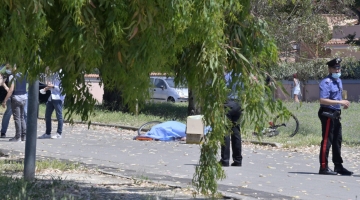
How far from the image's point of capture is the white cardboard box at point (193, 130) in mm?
15547

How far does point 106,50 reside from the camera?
5469 mm

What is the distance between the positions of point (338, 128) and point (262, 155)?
3.25 metres

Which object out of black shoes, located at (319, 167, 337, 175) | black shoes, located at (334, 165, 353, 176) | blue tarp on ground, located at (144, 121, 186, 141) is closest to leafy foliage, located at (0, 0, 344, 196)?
black shoes, located at (319, 167, 337, 175)

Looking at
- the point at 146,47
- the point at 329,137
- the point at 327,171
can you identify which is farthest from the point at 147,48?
the point at 327,171

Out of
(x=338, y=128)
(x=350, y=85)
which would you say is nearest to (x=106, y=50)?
(x=338, y=128)

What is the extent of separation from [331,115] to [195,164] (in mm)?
2639

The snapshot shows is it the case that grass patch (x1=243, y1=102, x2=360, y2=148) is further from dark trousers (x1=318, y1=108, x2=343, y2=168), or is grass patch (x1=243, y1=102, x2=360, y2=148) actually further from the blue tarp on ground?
the blue tarp on ground

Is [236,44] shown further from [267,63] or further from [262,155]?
[262,155]

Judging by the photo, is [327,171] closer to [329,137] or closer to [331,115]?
[329,137]

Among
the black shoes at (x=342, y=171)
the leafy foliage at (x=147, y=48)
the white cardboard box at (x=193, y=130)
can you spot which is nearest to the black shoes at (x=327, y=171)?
the black shoes at (x=342, y=171)

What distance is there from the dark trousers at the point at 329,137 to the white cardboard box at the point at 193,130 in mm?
4580

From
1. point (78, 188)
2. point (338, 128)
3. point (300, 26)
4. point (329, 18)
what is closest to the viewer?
point (78, 188)

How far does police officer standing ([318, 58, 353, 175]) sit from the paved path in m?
0.30

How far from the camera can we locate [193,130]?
1574cm
